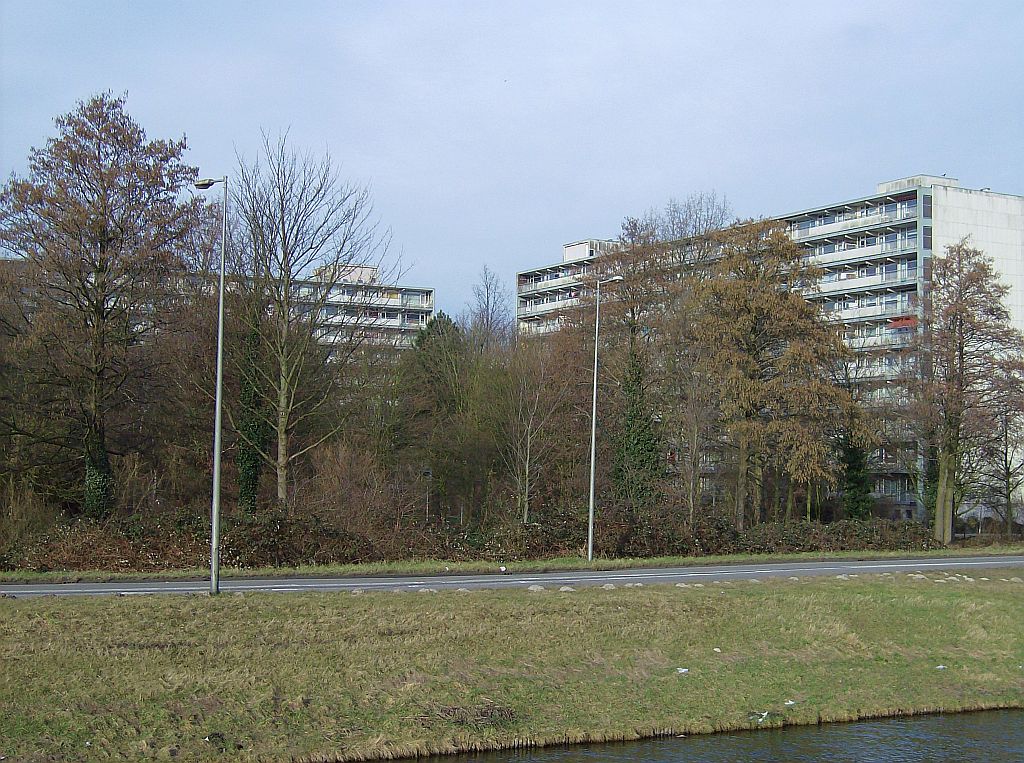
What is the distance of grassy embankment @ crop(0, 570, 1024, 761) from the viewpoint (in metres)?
12.5

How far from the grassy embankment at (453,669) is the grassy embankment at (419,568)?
24.1 ft

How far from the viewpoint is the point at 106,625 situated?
15461mm

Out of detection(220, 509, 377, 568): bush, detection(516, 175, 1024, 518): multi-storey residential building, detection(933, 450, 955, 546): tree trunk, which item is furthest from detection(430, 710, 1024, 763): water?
detection(516, 175, 1024, 518): multi-storey residential building

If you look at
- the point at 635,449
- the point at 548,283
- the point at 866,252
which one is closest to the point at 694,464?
the point at 635,449

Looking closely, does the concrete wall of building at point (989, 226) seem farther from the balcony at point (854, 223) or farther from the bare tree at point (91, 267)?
the bare tree at point (91, 267)

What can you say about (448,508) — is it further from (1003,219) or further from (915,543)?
(1003,219)

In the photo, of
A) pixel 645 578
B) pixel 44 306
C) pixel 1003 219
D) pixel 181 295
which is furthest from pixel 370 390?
pixel 1003 219

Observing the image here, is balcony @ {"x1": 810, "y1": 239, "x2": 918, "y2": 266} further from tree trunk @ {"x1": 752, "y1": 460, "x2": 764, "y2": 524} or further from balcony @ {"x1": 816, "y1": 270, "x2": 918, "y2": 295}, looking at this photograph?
tree trunk @ {"x1": 752, "y1": 460, "x2": 764, "y2": 524}

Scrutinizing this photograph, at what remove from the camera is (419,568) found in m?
28.2

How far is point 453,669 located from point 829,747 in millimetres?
5324

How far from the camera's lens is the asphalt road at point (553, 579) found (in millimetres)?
21875

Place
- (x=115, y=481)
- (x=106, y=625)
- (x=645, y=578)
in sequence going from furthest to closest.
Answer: (x=115, y=481), (x=645, y=578), (x=106, y=625)

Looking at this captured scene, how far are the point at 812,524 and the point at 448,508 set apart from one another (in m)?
19.9

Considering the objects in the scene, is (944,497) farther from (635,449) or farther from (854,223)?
(854,223)
